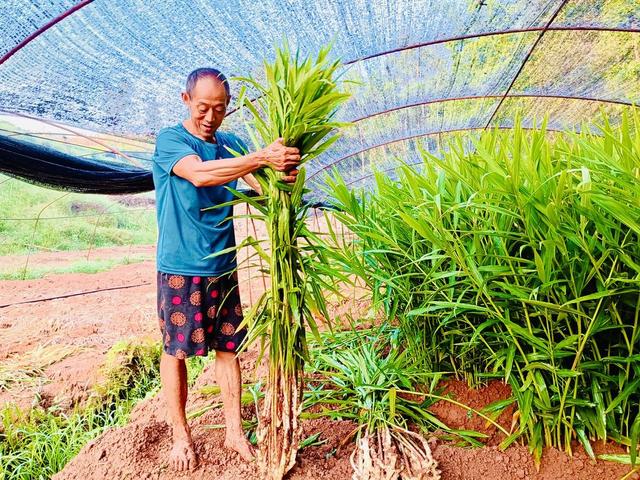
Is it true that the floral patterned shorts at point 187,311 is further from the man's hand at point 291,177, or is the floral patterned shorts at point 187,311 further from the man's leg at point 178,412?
the man's hand at point 291,177

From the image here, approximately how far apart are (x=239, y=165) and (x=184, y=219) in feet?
1.17

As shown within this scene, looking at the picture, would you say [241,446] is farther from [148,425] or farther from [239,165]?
[239,165]

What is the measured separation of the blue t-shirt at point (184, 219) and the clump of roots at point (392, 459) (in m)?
0.69

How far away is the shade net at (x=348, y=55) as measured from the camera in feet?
7.02

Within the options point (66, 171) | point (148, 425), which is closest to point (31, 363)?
point (66, 171)

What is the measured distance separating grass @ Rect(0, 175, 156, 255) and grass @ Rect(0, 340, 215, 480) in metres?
4.50

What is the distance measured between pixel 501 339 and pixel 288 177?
31.4 inches

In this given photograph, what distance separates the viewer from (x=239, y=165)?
1.20 m

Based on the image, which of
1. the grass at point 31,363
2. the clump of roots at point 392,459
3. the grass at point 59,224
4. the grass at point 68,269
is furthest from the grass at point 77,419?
the grass at point 59,224

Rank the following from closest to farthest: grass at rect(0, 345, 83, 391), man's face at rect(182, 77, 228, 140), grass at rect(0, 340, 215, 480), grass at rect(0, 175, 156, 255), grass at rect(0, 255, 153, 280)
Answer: man's face at rect(182, 77, 228, 140)
grass at rect(0, 340, 215, 480)
grass at rect(0, 345, 83, 391)
grass at rect(0, 255, 153, 280)
grass at rect(0, 175, 156, 255)

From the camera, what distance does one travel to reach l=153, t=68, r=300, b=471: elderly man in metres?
1.41

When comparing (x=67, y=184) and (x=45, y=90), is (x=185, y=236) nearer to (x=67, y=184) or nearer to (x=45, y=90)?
(x=45, y=90)

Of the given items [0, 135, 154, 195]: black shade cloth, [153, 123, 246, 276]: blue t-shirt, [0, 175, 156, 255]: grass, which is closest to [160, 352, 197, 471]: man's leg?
[153, 123, 246, 276]: blue t-shirt

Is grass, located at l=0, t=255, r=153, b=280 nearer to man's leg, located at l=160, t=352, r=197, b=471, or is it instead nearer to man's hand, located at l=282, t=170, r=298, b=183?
man's leg, located at l=160, t=352, r=197, b=471
